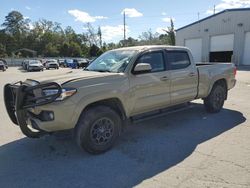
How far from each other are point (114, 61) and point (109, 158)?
207cm

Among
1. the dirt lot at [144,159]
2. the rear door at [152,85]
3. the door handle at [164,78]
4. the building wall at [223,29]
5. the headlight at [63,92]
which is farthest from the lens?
the building wall at [223,29]

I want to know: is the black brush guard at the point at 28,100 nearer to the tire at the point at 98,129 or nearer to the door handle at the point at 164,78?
the tire at the point at 98,129

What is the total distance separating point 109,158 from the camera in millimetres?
4832

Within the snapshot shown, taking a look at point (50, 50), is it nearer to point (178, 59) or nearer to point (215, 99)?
point (215, 99)

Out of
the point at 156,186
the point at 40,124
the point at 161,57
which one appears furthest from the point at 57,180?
the point at 161,57

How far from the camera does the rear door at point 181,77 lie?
6.34 meters

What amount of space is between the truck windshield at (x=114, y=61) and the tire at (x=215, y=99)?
9.93 ft

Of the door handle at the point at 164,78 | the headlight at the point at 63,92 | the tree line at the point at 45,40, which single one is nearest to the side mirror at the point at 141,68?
the door handle at the point at 164,78

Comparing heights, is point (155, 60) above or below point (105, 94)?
above

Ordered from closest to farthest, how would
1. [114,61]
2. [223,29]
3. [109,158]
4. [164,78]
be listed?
[109,158] → [114,61] → [164,78] → [223,29]

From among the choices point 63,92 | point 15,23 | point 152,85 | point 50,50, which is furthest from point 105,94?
point 15,23

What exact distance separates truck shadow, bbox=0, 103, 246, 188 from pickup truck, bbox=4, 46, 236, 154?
0.42m

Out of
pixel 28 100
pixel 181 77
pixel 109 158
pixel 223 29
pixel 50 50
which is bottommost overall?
pixel 109 158

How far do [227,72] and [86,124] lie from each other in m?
5.08
